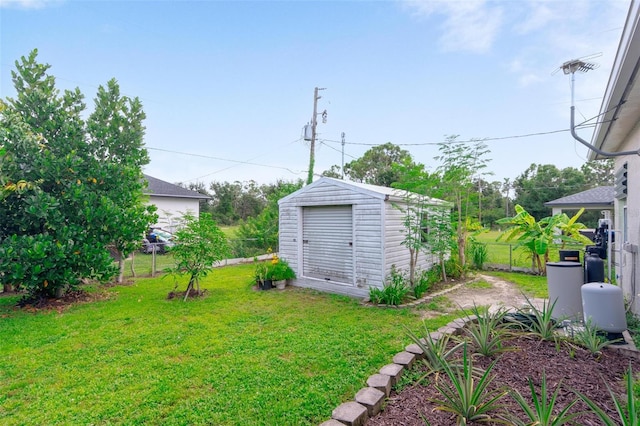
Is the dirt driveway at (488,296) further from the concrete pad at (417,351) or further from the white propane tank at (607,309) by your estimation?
the concrete pad at (417,351)

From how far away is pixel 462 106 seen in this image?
1183cm

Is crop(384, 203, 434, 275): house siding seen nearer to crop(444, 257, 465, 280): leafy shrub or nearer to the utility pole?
crop(444, 257, 465, 280): leafy shrub

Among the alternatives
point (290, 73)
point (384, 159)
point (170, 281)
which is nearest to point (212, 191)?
point (384, 159)

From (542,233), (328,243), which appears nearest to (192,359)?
(328,243)

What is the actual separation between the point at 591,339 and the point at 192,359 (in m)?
4.49

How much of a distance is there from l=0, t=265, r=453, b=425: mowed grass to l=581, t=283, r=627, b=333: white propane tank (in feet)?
6.36

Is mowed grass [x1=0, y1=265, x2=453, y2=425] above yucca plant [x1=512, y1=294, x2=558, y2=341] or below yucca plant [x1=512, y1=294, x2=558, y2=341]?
below

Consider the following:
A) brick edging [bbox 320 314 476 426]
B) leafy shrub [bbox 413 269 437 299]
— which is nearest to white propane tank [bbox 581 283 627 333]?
brick edging [bbox 320 314 476 426]

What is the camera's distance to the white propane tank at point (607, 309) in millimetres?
3594

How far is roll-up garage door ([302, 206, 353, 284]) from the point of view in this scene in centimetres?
723

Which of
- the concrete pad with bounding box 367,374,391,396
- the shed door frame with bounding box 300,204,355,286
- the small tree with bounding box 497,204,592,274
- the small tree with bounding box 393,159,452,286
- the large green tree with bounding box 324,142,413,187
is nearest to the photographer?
the concrete pad with bounding box 367,374,391,396

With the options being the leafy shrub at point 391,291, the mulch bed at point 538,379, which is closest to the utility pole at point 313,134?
the leafy shrub at point 391,291

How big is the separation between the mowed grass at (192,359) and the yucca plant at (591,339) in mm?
1771

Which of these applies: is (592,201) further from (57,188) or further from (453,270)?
(57,188)
